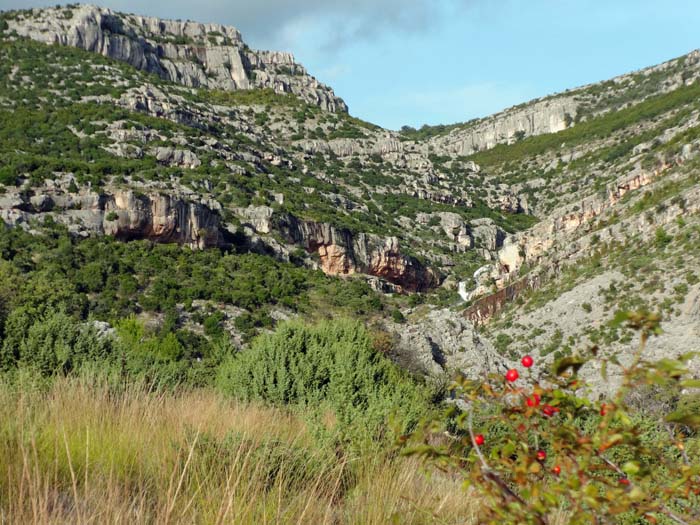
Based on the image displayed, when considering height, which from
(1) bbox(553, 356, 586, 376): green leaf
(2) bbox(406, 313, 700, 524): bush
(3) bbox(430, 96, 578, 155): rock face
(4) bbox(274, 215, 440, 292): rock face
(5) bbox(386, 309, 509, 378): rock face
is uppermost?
(3) bbox(430, 96, 578, 155): rock face

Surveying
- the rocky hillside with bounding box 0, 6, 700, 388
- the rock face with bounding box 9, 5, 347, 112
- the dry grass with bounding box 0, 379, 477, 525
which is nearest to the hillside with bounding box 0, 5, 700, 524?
the dry grass with bounding box 0, 379, 477, 525

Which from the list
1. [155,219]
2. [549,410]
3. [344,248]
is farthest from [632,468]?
[344,248]

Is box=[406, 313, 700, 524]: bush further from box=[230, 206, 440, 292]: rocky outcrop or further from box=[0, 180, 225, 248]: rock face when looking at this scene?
box=[230, 206, 440, 292]: rocky outcrop

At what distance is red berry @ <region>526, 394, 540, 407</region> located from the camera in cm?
159

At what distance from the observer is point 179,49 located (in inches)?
3573

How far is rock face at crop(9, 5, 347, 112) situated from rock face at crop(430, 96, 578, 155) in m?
30.1

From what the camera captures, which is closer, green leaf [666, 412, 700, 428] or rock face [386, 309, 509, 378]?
green leaf [666, 412, 700, 428]

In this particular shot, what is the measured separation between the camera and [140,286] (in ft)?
102

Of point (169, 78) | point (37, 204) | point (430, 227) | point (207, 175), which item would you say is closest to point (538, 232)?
point (430, 227)

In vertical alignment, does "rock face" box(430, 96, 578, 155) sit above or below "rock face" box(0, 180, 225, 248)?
above

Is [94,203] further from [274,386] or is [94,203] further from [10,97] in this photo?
[274,386]

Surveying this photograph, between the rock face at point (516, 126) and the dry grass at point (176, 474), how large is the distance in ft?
358

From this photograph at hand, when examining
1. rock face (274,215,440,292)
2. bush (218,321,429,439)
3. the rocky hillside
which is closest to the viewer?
bush (218,321,429,439)

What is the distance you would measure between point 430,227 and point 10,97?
47074 mm
